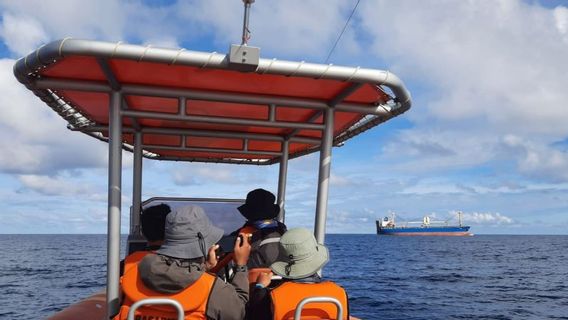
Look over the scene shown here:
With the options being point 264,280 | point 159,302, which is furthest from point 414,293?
point 159,302

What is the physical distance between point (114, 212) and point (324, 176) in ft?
6.17

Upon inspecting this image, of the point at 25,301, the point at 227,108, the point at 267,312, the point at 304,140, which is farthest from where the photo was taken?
the point at 25,301

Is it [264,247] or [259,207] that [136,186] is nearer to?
[259,207]

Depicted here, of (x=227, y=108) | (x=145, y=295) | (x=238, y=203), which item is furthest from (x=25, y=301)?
(x=145, y=295)

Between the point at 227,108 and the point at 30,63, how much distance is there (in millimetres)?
2374

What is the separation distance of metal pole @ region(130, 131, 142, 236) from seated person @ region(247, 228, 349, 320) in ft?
12.5

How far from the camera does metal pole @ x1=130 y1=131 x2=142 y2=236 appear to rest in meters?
6.86

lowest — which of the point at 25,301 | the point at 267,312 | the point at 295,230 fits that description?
the point at 25,301

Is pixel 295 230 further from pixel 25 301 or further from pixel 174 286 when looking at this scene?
pixel 25 301

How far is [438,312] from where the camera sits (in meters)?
23.3

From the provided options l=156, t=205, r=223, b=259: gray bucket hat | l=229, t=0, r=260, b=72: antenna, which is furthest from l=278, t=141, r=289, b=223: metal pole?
l=156, t=205, r=223, b=259: gray bucket hat

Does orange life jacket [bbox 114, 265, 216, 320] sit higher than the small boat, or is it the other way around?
the small boat

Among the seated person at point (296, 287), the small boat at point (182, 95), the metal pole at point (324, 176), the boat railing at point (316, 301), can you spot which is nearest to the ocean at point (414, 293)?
the small boat at point (182, 95)

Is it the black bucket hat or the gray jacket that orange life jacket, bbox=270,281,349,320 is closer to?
the gray jacket
